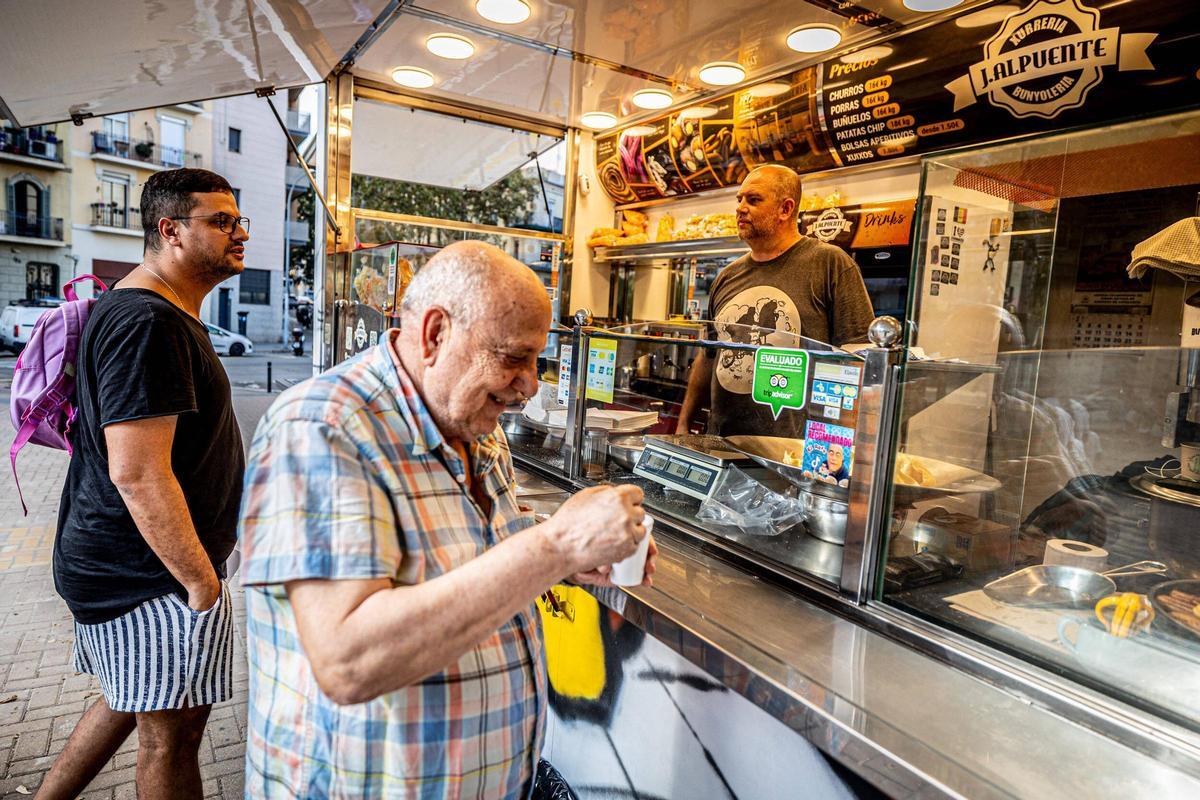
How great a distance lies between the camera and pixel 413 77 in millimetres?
4941

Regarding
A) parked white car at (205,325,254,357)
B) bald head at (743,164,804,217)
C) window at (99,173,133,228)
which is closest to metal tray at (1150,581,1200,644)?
bald head at (743,164,804,217)

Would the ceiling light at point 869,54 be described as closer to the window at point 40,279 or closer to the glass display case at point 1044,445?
the glass display case at point 1044,445

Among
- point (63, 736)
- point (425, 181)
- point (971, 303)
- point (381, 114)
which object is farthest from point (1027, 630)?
point (425, 181)

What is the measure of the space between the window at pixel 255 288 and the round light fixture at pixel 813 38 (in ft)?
93.9

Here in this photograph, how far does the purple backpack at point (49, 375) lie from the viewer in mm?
1993

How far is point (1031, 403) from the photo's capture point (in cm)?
205

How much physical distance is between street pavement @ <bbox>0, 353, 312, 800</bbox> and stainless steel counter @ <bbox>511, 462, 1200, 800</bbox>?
2033mm

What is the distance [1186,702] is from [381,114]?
568 cm

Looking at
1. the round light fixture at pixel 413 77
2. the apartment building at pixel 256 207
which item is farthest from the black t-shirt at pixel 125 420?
the apartment building at pixel 256 207

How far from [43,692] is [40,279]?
1117 inches

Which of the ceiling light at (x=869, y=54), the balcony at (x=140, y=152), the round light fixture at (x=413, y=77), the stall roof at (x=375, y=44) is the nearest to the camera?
the stall roof at (x=375, y=44)

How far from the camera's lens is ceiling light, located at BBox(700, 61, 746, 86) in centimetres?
433

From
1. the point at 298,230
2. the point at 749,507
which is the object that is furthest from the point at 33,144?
the point at 749,507

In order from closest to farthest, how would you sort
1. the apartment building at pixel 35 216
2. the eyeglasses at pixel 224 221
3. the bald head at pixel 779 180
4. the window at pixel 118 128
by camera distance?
the eyeglasses at pixel 224 221 → the bald head at pixel 779 180 → the apartment building at pixel 35 216 → the window at pixel 118 128
